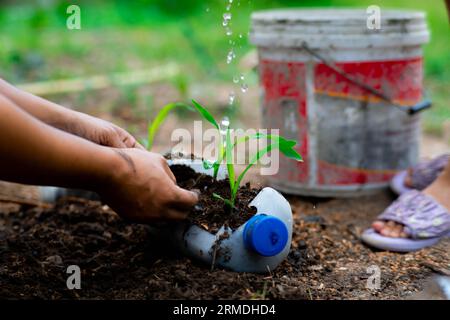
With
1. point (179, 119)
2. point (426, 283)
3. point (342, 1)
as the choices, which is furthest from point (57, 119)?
point (342, 1)

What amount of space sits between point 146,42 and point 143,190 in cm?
466

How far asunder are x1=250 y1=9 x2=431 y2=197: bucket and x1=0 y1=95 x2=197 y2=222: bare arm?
1078 mm

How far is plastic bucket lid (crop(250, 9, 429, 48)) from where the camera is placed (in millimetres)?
2396

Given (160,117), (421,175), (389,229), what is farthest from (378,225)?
(160,117)

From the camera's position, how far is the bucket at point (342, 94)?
2.42m

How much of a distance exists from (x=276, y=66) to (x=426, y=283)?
1190 millimetres

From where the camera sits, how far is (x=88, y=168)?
1363 millimetres

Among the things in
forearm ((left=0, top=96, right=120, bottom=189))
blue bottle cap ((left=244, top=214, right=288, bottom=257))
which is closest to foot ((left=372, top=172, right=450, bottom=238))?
blue bottle cap ((left=244, top=214, right=288, bottom=257))

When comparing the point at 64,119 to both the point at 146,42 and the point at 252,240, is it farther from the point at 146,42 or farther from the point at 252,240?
the point at 146,42

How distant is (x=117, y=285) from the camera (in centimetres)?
160

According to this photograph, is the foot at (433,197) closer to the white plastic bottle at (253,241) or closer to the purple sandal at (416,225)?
the purple sandal at (416,225)

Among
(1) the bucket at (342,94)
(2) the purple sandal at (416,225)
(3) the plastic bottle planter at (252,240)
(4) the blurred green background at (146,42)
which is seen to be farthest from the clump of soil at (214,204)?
(4) the blurred green background at (146,42)

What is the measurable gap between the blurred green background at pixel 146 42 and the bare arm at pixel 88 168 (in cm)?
197
